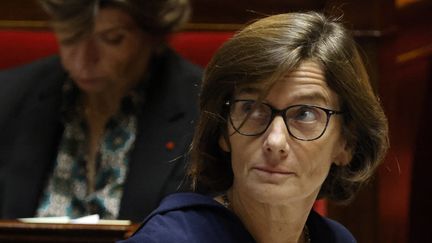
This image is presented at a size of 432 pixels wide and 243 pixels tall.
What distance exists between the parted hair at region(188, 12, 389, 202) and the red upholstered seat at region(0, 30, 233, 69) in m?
0.84

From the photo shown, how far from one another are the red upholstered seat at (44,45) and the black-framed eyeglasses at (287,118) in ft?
3.10

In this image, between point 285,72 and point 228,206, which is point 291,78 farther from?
point 228,206

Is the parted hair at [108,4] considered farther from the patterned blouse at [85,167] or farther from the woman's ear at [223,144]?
the woman's ear at [223,144]


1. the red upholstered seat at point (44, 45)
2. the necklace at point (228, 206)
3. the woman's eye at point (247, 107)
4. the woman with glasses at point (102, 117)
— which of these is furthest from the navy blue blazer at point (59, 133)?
the woman's eye at point (247, 107)

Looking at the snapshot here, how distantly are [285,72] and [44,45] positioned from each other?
3.59 feet

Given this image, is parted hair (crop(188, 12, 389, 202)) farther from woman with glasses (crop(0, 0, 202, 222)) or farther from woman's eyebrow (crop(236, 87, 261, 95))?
woman with glasses (crop(0, 0, 202, 222))

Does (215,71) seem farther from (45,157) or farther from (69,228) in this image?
(45,157)

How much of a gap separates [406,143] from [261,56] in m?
1.07

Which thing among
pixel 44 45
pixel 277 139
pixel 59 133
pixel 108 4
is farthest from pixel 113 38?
pixel 277 139

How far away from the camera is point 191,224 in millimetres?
1054

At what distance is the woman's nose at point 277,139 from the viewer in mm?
1030

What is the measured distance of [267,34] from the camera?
1.07m

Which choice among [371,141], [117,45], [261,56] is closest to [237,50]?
[261,56]

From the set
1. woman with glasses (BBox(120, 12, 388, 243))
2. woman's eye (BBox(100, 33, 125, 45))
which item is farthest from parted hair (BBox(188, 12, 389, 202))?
woman's eye (BBox(100, 33, 125, 45))
